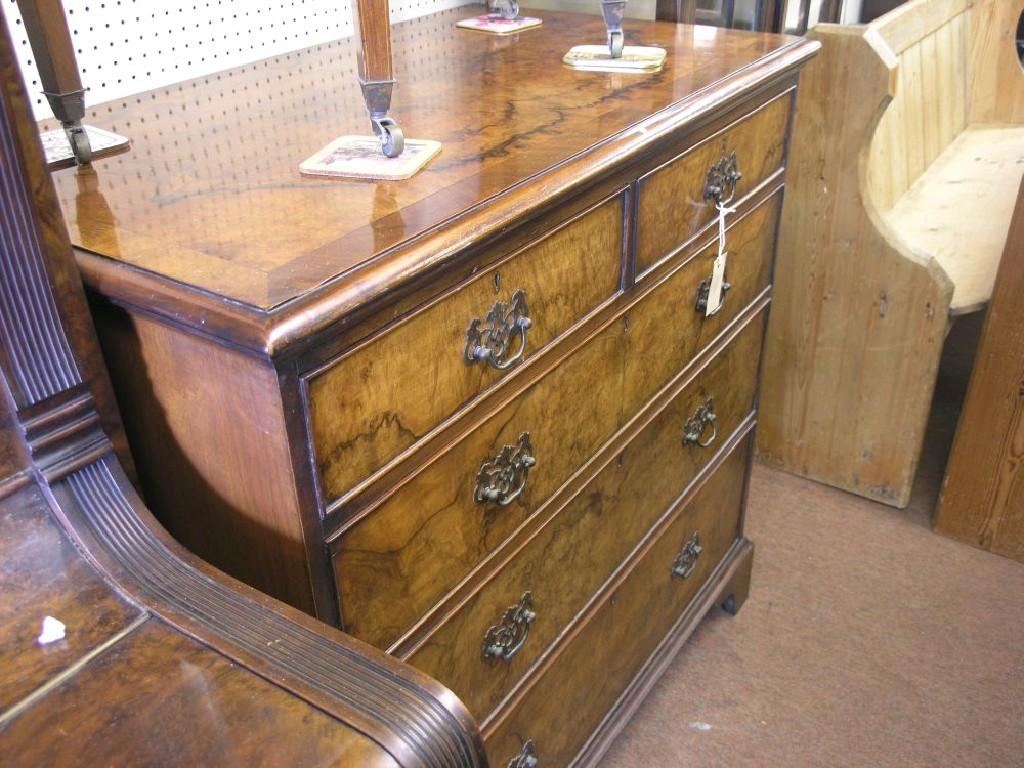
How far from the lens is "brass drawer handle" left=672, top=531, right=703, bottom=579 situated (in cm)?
171

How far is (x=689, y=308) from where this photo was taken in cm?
142

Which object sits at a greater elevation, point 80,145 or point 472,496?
point 80,145

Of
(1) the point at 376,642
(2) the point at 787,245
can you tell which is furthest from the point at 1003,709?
(1) the point at 376,642

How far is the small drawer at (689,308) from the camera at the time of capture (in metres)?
1.32

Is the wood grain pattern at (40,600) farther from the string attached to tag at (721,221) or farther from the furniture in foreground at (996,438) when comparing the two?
the furniture in foreground at (996,438)

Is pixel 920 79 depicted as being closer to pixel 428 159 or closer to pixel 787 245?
pixel 787 245

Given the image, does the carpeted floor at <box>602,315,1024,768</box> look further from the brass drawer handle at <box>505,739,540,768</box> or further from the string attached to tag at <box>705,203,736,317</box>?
the string attached to tag at <box>705,203,736,317</box>

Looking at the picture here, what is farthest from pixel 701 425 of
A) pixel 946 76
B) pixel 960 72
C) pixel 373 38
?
pixel 960 72

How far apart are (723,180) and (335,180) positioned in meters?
0.66

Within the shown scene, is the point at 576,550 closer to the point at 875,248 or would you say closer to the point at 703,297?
the point at 703,297

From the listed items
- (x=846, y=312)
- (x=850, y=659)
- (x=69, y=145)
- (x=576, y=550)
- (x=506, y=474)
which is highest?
(x=69, y=145)

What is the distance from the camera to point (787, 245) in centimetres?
227

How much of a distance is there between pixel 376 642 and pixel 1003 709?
141 cm

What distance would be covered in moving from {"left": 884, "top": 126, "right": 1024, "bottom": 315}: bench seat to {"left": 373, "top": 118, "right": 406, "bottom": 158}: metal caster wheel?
4.91 feet
